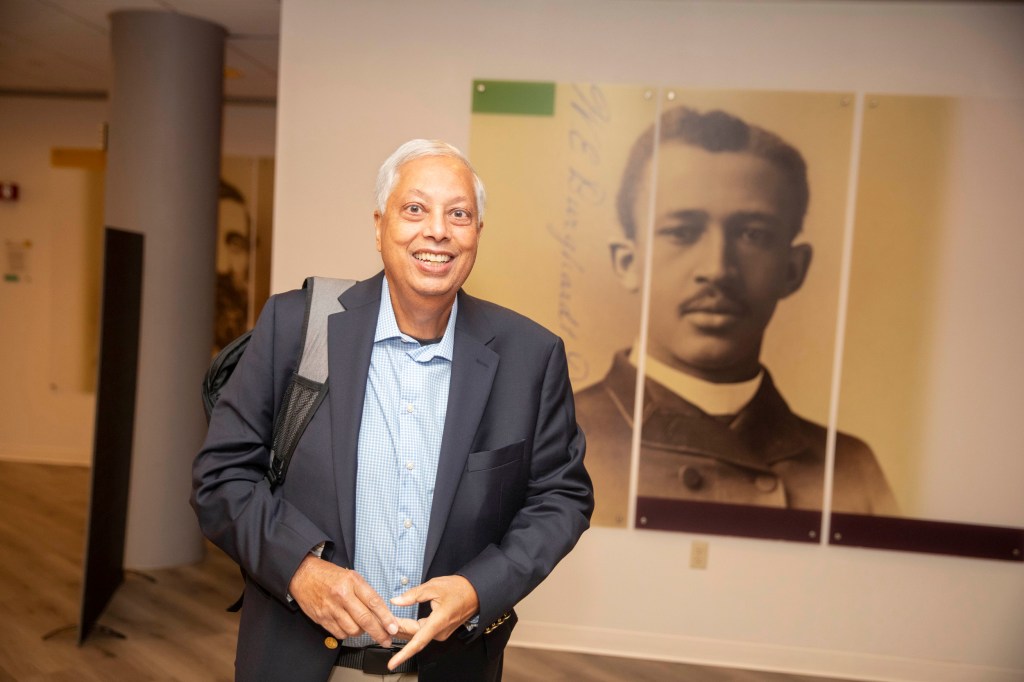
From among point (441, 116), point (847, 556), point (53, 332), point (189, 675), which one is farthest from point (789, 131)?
point (53, 332)

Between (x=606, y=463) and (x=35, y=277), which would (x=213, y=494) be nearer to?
(x=606, y=463)

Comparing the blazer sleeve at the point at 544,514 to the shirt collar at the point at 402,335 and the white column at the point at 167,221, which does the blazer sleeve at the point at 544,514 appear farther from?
the white column at the point at 167,221

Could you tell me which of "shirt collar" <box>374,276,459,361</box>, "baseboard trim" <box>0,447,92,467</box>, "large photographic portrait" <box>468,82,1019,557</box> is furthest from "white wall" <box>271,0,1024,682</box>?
"baseboard trim" <box>0,447,92,467</box>

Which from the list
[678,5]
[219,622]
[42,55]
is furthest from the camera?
[42,55]

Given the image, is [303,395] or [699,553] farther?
[699,553]

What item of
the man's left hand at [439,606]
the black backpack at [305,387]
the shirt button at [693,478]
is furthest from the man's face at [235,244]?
the man's left hand at [439,606]

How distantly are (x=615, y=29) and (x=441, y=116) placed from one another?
33.8 inches

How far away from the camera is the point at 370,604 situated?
1.27 m

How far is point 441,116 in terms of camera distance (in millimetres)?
3592

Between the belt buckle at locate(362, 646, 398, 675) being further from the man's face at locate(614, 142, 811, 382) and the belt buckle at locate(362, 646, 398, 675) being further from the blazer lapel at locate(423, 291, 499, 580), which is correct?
the man's face at locate(614, 142, 811, 382)

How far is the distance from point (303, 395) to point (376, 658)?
0.49 m

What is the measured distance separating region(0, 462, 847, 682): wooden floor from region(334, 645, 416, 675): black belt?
2.09 m

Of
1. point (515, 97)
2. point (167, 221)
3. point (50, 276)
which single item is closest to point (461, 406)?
point (515, 97)

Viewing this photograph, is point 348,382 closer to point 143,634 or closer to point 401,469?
point 401,469
